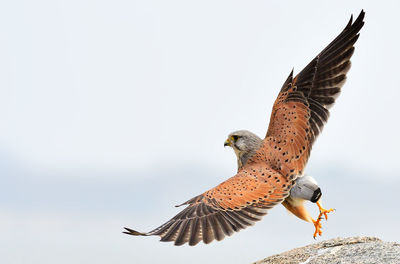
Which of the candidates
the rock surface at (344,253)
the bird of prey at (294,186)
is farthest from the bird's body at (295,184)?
the rock surface at (344,253)

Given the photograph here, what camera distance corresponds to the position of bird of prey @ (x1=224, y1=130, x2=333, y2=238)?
6168mm

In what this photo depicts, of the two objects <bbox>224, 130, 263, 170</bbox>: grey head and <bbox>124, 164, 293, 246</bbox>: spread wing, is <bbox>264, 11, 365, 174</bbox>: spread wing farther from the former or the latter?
<bbox>124, 164, 293, 246</bbox>: spread wing

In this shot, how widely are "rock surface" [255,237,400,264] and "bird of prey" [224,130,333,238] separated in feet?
0.94

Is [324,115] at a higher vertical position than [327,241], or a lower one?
higher

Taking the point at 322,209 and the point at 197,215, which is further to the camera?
the point at 322,209

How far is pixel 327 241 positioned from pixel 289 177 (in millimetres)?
1235

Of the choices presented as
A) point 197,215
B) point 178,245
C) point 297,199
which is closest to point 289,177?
point 297,199

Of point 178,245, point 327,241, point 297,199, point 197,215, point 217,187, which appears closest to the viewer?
point 178,245

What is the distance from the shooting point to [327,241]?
22.3 feet

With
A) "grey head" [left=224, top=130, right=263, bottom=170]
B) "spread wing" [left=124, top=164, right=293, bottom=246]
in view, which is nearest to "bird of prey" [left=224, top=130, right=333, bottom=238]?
"grey head" [left=224, top=130, right=263, bottom=170]

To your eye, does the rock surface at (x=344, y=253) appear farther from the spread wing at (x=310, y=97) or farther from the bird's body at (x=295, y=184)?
the spread wing at (x=310, y=97)

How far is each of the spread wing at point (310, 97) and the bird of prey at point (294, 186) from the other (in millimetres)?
259

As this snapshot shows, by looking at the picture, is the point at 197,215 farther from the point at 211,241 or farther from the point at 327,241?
the point at 327,241

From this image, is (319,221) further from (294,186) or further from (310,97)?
(310,97)
